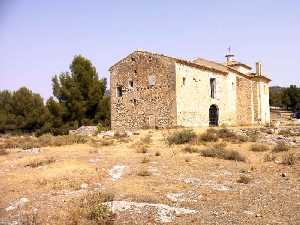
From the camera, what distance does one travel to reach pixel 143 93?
3091cm

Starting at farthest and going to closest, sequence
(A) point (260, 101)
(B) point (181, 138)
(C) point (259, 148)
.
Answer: (A) point (260, 101)
(B) point (181, 138)
(C) point (259, 148)

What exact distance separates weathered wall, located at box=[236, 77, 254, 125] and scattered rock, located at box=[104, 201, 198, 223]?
30.0 metres

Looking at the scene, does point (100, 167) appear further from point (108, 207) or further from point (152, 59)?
point (152, 59)

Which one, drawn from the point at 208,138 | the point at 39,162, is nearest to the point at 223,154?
the point at 208,138

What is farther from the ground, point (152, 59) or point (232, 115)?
point (152, 59)

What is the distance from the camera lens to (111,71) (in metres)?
33.1

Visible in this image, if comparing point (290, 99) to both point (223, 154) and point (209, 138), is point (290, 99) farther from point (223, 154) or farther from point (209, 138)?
point (223, 154)

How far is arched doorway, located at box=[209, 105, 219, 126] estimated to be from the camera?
34.4 m

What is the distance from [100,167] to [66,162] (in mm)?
1699

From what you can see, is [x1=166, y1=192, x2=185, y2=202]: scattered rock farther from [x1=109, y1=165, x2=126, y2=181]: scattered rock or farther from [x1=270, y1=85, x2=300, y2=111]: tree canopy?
[x1=270, y1=85, x2=300, y2=111]: tree canopy

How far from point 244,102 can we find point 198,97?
967 cm

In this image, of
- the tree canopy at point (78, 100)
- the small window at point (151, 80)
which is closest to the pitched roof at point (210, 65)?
the small window at point (151, 80)

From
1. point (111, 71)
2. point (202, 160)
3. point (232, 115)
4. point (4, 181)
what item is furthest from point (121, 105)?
point (4, 181)

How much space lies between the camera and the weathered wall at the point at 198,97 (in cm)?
2959
